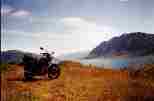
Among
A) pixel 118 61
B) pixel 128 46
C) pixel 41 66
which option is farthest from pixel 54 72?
pixel 128 46

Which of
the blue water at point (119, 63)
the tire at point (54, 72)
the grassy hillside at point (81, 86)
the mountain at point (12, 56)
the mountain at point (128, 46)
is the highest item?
the mountain at point (128, 46)

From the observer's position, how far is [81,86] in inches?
164

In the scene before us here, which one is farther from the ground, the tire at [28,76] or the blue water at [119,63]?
the blue water at [119,63]

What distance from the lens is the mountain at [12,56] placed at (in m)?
4.36

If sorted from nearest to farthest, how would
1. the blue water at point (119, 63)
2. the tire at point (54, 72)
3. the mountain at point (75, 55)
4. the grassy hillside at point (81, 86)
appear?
the grassy hillside at point (81, 86)
the blue water at point (119, 63)
the mountain at point (75, 55)
the tire at point (54, 72)

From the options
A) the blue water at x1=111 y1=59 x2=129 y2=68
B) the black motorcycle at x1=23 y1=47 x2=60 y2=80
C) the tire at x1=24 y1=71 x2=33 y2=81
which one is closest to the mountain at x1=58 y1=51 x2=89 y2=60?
the black motorcycle at x1=23 y1=47 x2=60 y2=80

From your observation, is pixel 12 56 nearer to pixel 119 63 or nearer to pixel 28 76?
pixel 28 76

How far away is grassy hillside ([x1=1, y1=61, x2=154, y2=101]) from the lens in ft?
13.1

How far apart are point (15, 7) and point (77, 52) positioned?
5.11ft

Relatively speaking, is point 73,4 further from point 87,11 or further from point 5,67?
point 5,67

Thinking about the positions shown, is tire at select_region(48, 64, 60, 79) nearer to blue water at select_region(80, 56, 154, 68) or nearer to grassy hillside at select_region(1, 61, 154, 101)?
grassy hillside at select_region(1, 61, 154, 101)

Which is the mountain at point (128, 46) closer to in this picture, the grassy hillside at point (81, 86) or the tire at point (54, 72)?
the grassy hillside at point (81, 86)

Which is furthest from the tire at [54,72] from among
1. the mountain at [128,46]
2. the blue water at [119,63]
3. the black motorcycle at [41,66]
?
the blue water at [119,63]

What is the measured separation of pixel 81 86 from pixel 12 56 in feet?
5.01
